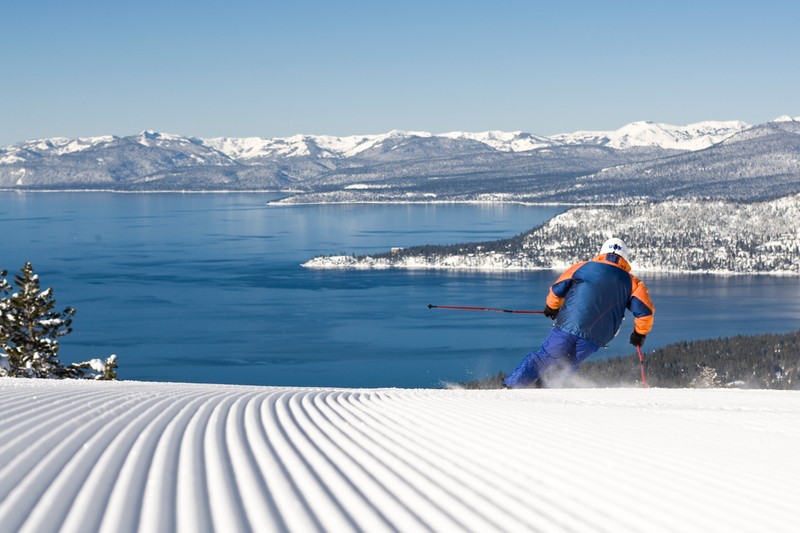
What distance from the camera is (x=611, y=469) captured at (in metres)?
5.02

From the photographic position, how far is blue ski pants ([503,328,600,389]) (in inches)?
447

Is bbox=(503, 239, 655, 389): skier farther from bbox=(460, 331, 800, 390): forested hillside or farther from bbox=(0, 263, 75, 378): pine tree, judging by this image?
bbox=(460, 331, 800, 390): forested hillside

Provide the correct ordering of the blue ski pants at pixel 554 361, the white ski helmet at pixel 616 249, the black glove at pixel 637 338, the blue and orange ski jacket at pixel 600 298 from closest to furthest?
the blue and orange ski jacket at pixel 600 298 < the white ski helmet at pixel 616 249 < the blue ski pants at pixel 554 361 < the black glove at pixel 637 338

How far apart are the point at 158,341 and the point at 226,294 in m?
32.5

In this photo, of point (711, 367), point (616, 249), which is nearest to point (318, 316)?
point (711, 367)

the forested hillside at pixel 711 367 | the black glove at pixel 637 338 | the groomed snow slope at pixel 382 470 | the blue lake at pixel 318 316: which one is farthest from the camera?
the blue lake at pixel 318 316

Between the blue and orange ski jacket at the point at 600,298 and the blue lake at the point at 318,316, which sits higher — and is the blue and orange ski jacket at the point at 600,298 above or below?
above

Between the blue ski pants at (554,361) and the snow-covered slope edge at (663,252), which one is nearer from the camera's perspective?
A: the blue ski pants at (554,361)

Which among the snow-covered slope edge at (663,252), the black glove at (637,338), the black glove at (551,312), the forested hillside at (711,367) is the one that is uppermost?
the black glove at (551,312)

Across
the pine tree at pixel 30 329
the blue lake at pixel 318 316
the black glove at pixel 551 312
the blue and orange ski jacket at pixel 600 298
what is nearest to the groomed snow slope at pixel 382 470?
the blue and orange ski jacket at pixel 600 298

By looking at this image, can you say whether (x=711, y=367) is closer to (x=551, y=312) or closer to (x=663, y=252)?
(x=551, y=312)

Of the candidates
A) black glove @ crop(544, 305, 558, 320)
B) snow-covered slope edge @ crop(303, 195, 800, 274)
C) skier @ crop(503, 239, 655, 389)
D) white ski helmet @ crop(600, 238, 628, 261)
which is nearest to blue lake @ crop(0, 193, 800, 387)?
snow-covered slope edge @ crop(303, 195, 800, 274)

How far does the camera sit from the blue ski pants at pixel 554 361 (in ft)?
37.3

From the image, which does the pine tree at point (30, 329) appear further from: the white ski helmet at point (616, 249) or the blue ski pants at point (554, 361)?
the white ski helmet at point (616, 249)
